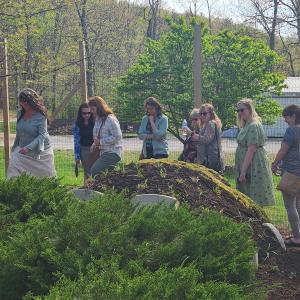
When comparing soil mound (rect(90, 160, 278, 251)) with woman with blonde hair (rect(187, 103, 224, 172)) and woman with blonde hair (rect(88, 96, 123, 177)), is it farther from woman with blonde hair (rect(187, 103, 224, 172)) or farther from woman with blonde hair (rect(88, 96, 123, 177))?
woman with blonde hair (rect(88, 96, 123, 177))

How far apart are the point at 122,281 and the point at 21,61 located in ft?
→ 37.9

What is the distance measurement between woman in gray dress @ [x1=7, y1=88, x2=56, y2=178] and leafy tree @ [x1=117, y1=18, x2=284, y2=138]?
18.5 feet

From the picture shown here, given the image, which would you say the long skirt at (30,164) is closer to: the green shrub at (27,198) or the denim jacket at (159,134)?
the denim jacket at (159,134)

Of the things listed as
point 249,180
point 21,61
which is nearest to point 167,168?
point 249,180

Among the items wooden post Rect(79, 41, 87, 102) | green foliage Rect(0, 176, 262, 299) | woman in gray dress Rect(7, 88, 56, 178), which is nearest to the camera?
green foliage Rect(0, 176, 262, 299)

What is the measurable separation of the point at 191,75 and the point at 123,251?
11.2 metres

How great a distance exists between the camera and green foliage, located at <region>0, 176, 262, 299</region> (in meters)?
3.28

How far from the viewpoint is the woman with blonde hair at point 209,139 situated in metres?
8.19

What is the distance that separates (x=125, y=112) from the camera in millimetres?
13773

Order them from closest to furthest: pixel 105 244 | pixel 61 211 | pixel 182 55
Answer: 1. pixel 105 244
2. pixel 61 211
3. pixel 182 55

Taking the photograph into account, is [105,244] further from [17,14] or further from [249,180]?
[17,14]

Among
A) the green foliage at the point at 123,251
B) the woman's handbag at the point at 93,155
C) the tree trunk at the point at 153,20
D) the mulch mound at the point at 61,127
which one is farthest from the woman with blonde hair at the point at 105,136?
the tree trunk at the point at 153,20

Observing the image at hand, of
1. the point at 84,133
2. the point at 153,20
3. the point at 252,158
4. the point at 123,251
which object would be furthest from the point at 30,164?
the point at 153,20

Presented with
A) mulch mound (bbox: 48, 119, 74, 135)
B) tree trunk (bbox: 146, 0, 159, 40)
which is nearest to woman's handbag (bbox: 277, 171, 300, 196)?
mulch mound (bbox: 48, 119, 74, 135)
